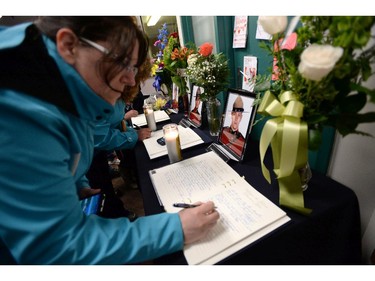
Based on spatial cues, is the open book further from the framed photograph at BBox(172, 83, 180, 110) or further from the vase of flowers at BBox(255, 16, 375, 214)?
the framed photograph at BBox(172, 83, 180, 110)

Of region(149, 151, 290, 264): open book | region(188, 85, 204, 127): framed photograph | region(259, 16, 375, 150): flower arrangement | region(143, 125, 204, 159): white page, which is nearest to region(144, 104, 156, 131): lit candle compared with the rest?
region(143, 125, 204, 159): white page

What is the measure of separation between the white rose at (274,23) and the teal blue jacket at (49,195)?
487 millimetres

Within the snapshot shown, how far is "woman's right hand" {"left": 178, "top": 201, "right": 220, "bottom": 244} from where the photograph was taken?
57cm

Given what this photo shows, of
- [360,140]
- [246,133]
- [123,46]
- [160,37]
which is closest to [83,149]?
[123,46]

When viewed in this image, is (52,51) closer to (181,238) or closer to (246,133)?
(181,238)

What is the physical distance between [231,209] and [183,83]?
1.17 meters

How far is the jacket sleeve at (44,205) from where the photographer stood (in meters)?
0.45

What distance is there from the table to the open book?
1.0 inches

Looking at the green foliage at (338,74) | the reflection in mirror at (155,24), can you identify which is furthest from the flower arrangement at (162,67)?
the green foliage at (338,74)

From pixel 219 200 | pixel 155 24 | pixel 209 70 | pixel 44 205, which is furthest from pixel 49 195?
pixel 155 24

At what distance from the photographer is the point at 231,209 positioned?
2.15 ft

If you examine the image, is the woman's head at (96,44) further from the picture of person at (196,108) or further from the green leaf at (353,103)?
the picture of person at (196,108)

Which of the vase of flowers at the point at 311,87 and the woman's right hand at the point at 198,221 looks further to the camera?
the woman's right hand at the point at 198,221

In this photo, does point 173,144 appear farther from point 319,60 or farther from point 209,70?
point 319,60
